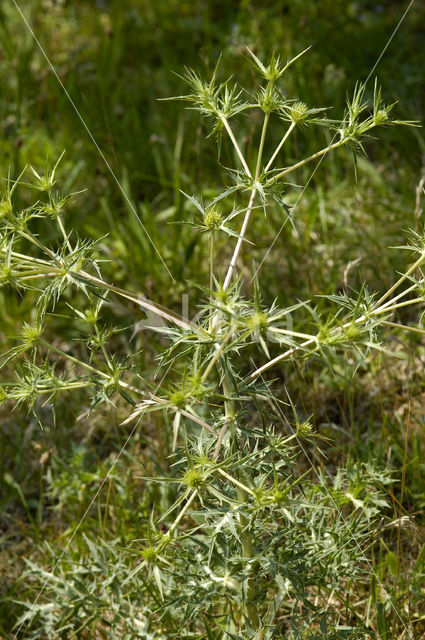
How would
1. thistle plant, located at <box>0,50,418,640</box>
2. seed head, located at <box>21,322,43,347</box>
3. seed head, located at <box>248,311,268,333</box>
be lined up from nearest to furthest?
seed head, located at <box>248,311,268,333</box>
thistle plant, located at <box>0,50,418,640</box>
seed head, located at <box>21,322,43,347</box>

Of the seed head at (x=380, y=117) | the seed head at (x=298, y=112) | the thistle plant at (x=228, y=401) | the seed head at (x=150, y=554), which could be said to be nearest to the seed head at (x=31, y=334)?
the thistle plant at (x=228, y=401)

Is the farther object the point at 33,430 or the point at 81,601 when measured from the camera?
the point at 33,430

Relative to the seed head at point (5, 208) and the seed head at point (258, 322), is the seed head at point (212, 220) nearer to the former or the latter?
the seed head at point (258, 322)

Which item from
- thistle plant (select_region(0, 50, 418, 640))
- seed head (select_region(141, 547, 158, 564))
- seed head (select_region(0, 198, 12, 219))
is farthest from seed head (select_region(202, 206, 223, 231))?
seed head (select_region(141, 547, 158, 564))

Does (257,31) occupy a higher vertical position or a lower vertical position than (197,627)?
higher

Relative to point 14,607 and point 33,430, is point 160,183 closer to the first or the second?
point 33,430

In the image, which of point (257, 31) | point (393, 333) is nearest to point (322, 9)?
point (257, 31)

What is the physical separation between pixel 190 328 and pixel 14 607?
126 centimetres

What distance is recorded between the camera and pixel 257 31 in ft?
12.9

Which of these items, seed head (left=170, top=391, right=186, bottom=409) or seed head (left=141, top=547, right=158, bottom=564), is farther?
seed head (left=141, top=547, right=158, bottom=564)

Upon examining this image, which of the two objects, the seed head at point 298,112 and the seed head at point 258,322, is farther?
the seed head at point 298,112

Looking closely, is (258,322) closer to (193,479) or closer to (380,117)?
(193,479)

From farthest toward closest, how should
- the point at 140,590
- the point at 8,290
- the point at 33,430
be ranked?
the point at 8,290 → the point at 33,430 → the point at 140,590

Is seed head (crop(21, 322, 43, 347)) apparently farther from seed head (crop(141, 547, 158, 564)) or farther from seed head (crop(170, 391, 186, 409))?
seed head (crop(141, 547, 158, 564))
